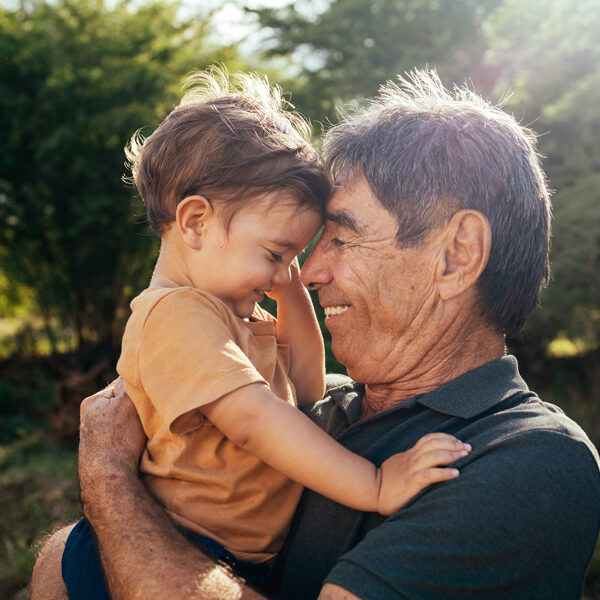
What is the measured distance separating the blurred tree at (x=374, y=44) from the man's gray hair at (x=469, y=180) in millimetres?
5608

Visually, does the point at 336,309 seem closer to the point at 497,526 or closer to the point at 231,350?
the point at 231,350

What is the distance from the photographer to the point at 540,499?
58.8 inches

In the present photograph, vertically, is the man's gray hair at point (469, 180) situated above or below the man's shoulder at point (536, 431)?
above

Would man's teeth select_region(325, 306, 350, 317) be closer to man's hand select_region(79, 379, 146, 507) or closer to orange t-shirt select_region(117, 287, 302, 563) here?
orange t-shirt select_region(117, 287, 302, 563)

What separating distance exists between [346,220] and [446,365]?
Answer: 545 mm

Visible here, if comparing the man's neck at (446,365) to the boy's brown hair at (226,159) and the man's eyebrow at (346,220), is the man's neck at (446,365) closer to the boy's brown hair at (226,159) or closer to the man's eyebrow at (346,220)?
the man's eyebrow at (346,220)

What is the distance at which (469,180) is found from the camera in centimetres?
204

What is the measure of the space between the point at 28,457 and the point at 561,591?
5732 millimetres

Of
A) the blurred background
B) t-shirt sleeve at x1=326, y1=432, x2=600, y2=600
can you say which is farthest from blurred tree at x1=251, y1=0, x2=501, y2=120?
t-shirt sleeve at x1=326, y1=432, x2=600, y2=600

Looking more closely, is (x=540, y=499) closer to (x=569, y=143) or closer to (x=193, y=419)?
(x=193, y=419)

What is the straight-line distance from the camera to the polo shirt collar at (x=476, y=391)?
1.83m

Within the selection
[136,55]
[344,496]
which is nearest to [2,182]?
[136,55]

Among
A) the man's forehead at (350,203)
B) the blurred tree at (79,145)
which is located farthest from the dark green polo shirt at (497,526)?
the blurred tree at (79,145)

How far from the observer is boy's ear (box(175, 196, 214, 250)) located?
6.37 feet
